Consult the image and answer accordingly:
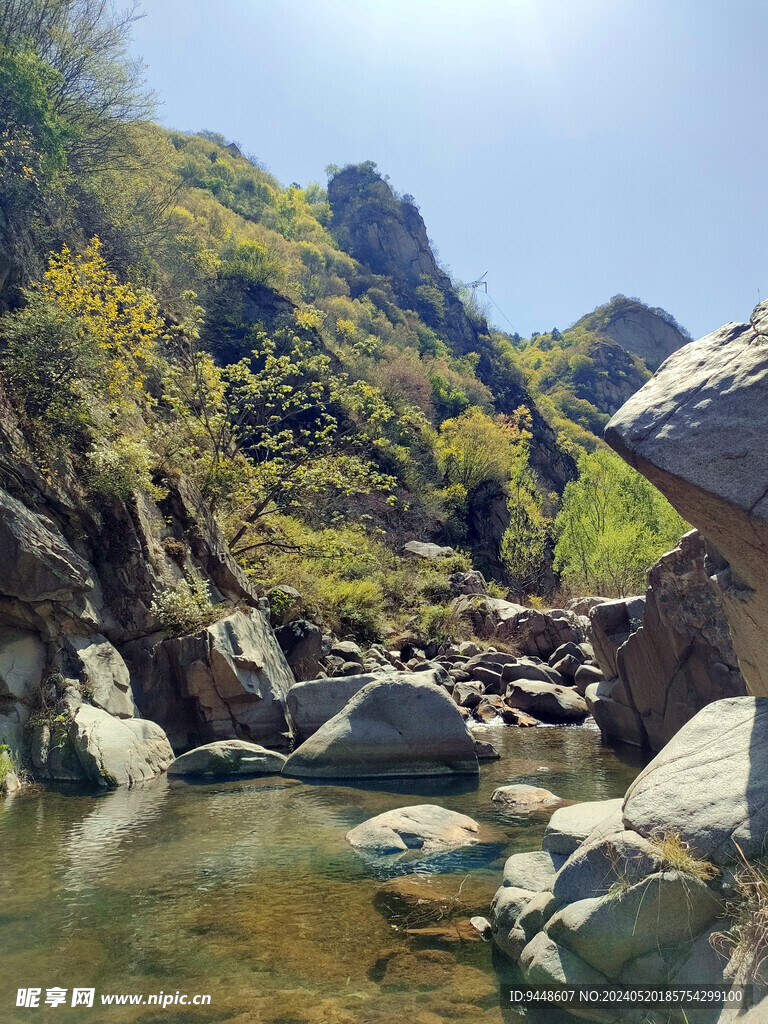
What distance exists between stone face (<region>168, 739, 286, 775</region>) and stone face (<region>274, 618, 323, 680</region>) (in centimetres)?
533

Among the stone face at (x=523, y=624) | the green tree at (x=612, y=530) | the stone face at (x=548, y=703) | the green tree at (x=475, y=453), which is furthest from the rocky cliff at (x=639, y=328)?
the stone face at (x=548, y=703)

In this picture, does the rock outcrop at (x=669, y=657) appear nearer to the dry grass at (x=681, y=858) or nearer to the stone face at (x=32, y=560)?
the dry grass at (x=681, y=858)

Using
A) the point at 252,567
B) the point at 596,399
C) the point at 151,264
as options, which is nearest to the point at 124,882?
the point at 252,567

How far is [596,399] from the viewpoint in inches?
3639

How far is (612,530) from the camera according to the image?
31.6m

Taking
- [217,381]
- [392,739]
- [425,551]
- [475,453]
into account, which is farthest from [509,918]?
[475,453]

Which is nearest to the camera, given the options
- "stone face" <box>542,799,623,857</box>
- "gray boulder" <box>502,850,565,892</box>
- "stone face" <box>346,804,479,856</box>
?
"gray boulder" <box>502,850,565,892</box>

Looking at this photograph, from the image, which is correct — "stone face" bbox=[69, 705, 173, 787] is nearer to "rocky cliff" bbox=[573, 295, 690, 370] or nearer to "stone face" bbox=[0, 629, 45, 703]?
"stone face" bbox=[0, 629, 45, 703]

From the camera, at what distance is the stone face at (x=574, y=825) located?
5.70 metres

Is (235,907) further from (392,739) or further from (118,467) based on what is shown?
(118,467)

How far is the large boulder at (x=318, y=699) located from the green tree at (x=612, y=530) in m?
19.2

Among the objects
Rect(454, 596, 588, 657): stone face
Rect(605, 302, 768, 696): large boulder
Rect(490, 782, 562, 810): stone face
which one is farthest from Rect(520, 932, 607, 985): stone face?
Rect(454, 596, 588, 657): stone face

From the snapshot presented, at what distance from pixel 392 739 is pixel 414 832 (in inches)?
125

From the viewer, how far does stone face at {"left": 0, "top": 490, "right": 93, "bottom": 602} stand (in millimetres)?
10680
